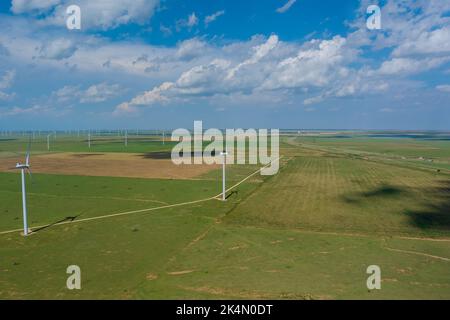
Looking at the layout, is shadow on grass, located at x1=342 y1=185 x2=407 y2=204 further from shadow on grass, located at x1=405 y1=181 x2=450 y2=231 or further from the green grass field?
shadow on grass, located at x1=405 y1=181 x2=450 y2=231

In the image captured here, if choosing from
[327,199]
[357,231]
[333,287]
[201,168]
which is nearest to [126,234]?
[333,287]

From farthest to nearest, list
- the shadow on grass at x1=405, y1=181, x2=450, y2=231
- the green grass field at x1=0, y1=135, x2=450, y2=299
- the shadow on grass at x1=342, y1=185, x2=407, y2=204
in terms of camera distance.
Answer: the shadow on grass at x1=342, y1=185, x2=407, y2=204, the shadow on grass at x1=405, y1=181, x2=450, y2=231, the green grass field at x1=0, y1=135, x2=450, y2=299

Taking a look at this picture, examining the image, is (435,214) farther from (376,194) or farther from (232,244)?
(232,244)

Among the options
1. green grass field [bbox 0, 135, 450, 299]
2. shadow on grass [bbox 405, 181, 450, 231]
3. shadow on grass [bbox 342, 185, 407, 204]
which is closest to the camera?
green grass field [bbox 0, 135, 450, 299]

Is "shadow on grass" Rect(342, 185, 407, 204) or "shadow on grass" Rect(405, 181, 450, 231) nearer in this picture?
"shadow on grass" Rect(405, 181, 450, 231)

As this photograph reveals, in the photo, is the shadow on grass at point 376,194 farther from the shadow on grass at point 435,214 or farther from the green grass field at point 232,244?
the shadow on grass at point 435,214

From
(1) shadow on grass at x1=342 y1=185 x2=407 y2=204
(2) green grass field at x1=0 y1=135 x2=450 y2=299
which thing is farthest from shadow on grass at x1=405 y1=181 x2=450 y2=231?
(1) shadow on grass at x1=342 y1=185 x2=407 y2=204
